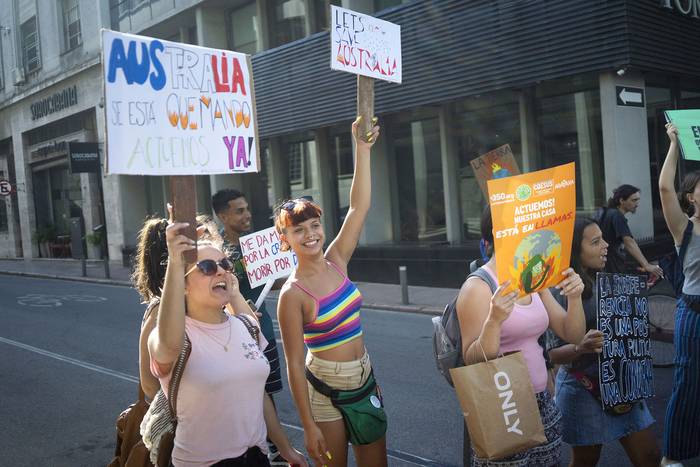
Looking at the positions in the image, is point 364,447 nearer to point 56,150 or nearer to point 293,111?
point 293,111

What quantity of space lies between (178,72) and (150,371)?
1246mm

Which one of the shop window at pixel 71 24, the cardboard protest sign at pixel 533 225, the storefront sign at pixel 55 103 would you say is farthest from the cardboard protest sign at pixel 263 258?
the shop window at pixel 71 24

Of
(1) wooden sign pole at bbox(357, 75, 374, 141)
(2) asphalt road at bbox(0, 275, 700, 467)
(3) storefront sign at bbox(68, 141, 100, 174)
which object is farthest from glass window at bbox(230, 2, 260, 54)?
(1) wooden sign pole at bbox(357, 75, 374, 141)

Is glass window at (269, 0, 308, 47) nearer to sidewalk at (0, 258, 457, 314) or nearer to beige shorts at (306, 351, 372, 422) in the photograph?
sidewalk at (0, 258, 457, 314)

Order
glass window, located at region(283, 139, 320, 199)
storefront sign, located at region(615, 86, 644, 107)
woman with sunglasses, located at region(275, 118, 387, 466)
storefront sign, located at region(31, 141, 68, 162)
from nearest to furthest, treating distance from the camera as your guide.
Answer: woman with sunglasses, located at region(275, 118, 387, 466), storefront sign, located at region(615, 86, 644, 107), glass window, located at region(283, 139, 320, 199), storefront sign, located at region(31, 141, 68, 162)

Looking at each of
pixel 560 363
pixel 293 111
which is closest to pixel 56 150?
pixel 293 111

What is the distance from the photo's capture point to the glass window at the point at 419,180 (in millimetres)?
15789

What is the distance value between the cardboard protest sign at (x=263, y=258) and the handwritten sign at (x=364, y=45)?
1.49 meters

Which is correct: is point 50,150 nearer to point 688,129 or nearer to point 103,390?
point 103,390

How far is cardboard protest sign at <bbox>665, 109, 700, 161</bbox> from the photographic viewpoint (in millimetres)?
4023

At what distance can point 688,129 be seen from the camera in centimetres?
407

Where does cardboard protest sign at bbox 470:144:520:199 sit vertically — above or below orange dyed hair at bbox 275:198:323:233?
above

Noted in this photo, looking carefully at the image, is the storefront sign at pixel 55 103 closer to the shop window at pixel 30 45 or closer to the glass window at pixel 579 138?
the shop window at pixel 30 45

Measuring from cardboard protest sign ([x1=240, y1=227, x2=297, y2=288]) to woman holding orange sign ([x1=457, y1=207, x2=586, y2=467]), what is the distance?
202 cm
